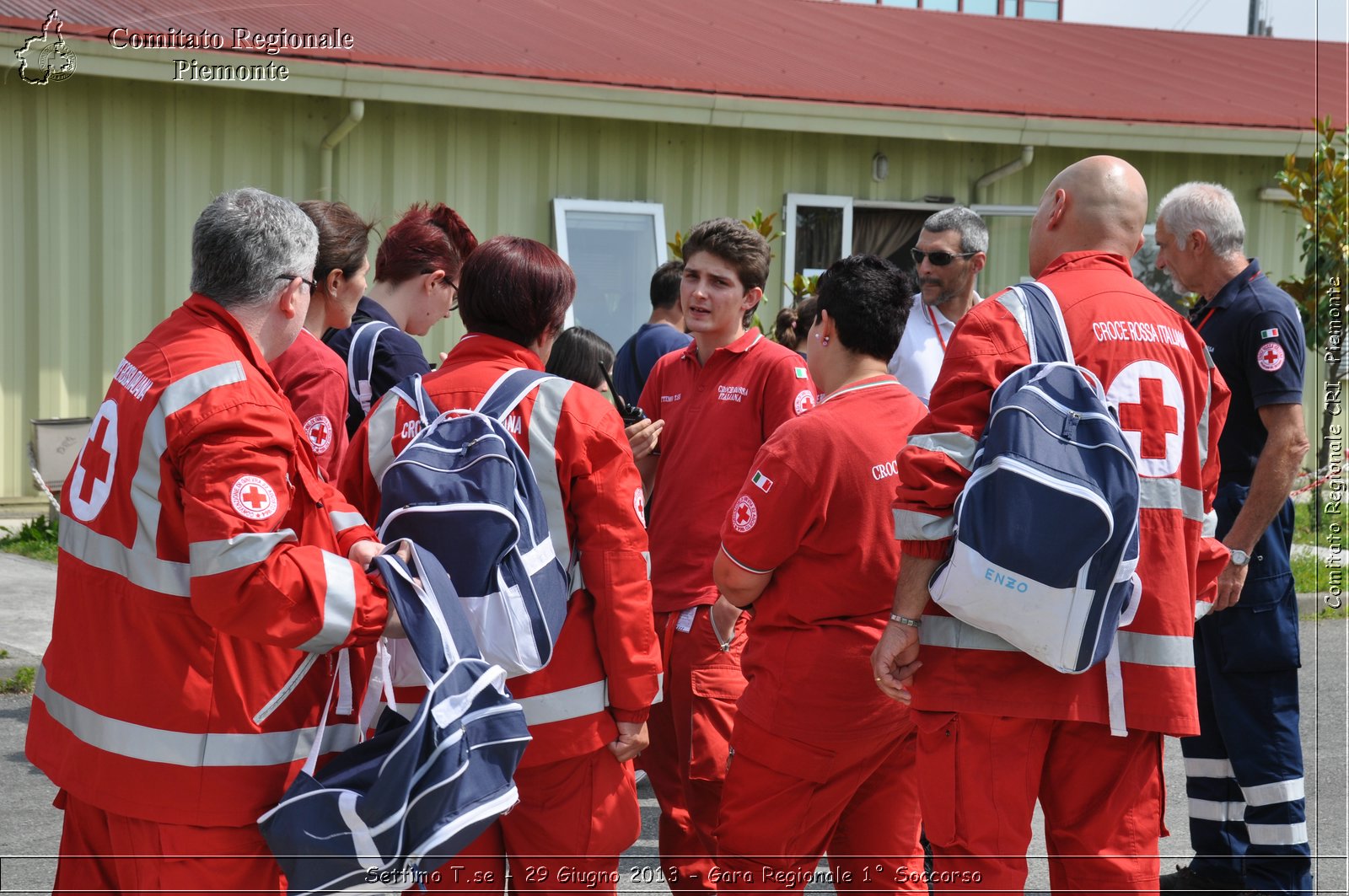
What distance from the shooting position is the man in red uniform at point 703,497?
4141 millimetres

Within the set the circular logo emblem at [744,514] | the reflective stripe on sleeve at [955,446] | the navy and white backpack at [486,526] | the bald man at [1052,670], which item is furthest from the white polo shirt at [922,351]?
the navy and white backpack at [486,526]

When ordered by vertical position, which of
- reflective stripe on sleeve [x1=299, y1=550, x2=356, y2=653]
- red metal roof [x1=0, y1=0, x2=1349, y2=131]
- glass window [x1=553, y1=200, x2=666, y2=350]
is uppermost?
red metal roof [x1=0, y1=0, x2=1349, y2=131]

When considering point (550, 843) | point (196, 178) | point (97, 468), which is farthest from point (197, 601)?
point (196, 178)

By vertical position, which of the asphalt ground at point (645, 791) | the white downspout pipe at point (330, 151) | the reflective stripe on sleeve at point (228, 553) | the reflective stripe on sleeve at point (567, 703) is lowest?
the asphalt ground at point (645, 791)

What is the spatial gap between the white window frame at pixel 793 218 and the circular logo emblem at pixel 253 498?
30.8ft

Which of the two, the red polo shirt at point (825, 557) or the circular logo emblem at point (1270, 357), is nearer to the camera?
the red polo shirt at point (825, 557)

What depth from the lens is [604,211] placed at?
36.1ft

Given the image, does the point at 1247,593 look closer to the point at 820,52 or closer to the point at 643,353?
the point at 643,353

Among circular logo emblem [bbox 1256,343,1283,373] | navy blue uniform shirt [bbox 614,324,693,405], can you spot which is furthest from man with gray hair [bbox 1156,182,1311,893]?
navy blue uniform shirt [bbox 614,324,693,405]

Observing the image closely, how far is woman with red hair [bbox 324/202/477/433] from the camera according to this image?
451cm

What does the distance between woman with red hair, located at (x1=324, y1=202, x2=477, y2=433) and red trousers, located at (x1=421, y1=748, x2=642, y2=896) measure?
69.7 inches

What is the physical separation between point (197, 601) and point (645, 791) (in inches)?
150

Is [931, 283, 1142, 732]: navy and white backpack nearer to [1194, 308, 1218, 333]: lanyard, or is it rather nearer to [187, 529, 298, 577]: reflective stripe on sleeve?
[187, 529, 298, 577]: reflective stripe on sleeve

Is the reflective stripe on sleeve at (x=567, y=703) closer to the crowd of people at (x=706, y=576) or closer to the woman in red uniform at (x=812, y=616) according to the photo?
the crowd of people at (x=706, y=576)
